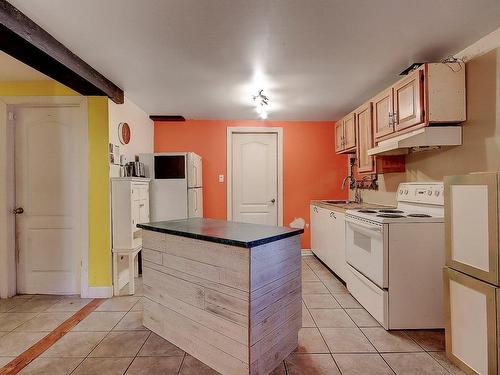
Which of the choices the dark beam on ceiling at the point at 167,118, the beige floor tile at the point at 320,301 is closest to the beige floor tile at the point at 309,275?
the beige floor tile at the point at 320,301

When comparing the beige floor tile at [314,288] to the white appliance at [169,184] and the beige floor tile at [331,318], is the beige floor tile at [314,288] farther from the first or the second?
the white appliance at [169,184]

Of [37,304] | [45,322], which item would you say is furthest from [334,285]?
[37,304]

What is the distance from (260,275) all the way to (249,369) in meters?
0.51

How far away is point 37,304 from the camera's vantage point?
111 inches

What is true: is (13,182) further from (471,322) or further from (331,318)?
(471,322)

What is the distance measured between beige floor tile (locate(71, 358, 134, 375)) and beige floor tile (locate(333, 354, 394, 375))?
1373mm

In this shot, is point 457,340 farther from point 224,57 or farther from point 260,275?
point 224,57

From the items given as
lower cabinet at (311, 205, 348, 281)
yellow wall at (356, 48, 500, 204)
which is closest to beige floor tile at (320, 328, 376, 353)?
lower cabinet at (311, 205, 348, 281)

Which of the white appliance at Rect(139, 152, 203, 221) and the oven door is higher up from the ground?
the white appliance at Rect(139, 152, 203, 221)

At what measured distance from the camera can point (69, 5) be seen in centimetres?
171

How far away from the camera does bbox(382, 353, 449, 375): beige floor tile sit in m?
1.77

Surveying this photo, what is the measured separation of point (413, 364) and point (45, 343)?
8.35 ft

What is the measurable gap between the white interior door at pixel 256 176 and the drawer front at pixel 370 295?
196cm

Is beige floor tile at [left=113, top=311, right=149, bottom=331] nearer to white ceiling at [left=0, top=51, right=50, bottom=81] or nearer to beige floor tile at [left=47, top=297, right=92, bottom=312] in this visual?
beige floor tile at [left=47, top=297, right=92, bottom=312]
